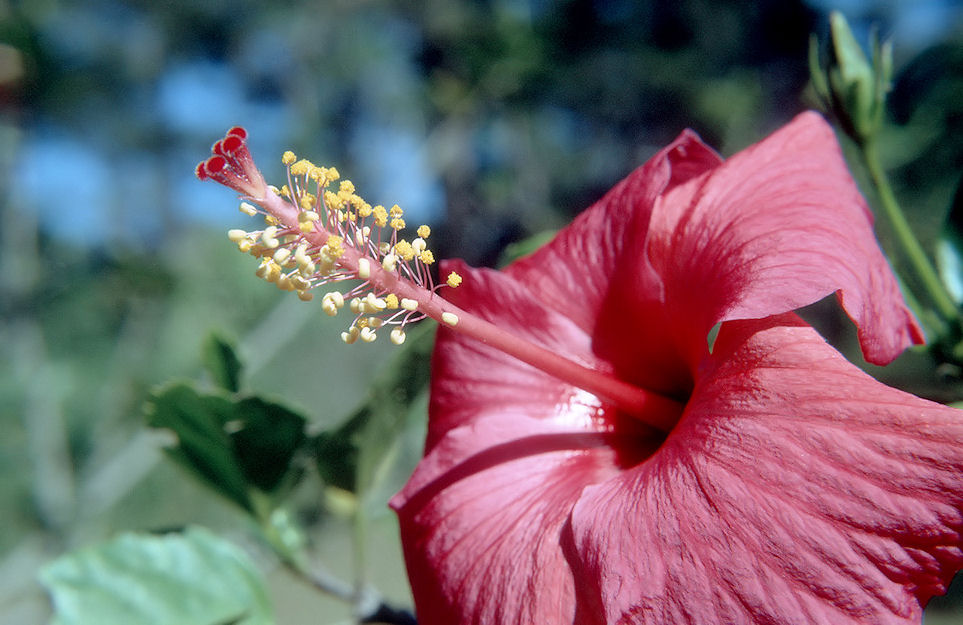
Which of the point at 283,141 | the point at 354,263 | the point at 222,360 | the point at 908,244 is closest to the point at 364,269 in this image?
the point at 354,263

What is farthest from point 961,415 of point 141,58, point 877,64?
point 141,58

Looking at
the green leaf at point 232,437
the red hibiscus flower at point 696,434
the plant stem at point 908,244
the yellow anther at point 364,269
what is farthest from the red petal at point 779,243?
the green leaf at point 232,437

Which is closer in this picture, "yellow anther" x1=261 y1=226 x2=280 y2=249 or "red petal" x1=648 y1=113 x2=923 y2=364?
"red petal" x1=648 y1=113 x2=923 y2=364

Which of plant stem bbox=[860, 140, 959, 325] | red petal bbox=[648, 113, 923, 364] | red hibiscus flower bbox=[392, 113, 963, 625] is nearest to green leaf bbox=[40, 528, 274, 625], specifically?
red hibiscus flower bbox=[392, 113, 963, 625]

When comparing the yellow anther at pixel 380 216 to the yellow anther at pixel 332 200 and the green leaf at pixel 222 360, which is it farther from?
the green leaf at pixel 222 360

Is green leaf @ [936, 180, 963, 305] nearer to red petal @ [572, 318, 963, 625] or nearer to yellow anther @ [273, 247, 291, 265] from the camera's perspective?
red petal @ [572, 318, 963, 625]

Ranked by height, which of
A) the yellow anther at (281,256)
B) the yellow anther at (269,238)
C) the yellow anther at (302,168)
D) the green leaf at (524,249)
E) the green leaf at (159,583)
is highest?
the yellow anther at (302,168)
